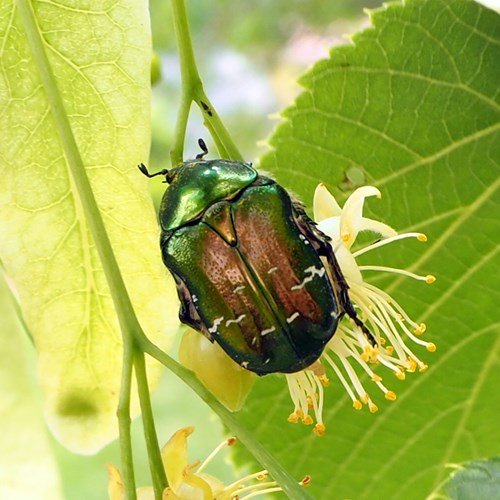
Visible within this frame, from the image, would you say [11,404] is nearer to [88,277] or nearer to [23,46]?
[88,277]

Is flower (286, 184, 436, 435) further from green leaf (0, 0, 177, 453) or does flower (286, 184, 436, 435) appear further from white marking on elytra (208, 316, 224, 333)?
green leaf (0, 0, 177, 453)

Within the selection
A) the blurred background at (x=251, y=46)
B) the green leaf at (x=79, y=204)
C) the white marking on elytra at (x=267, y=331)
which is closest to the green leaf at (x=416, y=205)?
the green leaf at (x=79, y=204)

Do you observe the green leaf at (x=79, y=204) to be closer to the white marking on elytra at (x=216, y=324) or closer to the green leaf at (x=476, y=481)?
the white marking on elytra at (x=216, y=324)

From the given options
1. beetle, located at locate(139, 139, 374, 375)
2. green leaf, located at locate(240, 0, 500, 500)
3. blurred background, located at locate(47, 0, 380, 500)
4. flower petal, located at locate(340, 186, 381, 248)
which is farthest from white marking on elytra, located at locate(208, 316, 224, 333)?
blurred background, located at locate(47, 0, 380, 500)

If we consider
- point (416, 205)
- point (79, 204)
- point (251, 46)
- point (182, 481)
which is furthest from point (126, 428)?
point (251, 46)

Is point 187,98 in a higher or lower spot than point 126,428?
higher

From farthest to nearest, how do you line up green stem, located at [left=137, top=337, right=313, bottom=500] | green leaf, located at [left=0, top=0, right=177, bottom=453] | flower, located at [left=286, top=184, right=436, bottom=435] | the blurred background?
1. the blurred background
2. green leaf, located at [left=0, top=0, right=177, bottom=453]
3. flower, located at [left=286, top=184, right=436, bottom=435]
4. green stem, located at [left=137, top=337, right=313, bottom=500]

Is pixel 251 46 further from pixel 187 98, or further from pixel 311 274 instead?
pixel 311 274
